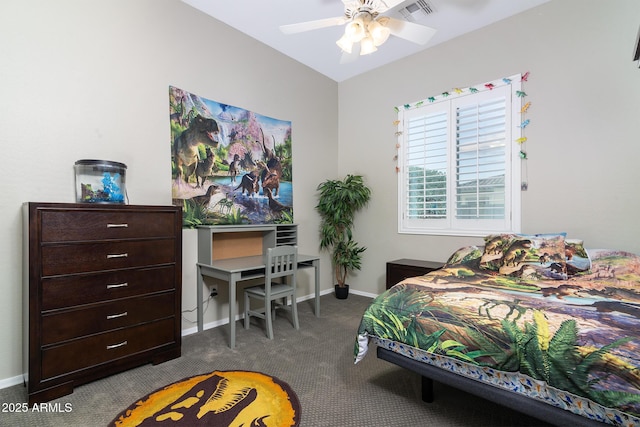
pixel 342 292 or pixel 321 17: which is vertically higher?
pixel 321 17

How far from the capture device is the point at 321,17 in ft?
10.5

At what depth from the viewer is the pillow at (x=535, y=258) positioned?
2.33 m

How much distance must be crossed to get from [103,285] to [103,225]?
1.39 feet

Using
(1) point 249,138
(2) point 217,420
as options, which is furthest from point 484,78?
(2) point 217,420

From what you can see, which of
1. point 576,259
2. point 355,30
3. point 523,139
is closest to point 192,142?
point 355,30

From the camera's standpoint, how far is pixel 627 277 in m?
2.18

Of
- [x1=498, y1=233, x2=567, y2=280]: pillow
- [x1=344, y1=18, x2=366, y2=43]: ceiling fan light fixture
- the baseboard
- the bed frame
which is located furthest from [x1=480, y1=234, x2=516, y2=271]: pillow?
the baseboard

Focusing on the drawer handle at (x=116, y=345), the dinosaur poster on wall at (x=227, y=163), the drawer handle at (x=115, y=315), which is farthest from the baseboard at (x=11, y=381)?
the dinosaur poster on wall at (x=227, y=163)

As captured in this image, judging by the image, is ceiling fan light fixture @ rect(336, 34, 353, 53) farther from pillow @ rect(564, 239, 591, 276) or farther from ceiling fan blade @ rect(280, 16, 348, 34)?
pillow @ rect(564, 239, 591, 276)

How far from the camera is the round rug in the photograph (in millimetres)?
1713

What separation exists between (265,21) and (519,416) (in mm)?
4012

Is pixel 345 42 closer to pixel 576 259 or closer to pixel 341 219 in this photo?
pixel 341 219

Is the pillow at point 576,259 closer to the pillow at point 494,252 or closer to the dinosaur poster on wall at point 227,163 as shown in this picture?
the pillow at point 494,252

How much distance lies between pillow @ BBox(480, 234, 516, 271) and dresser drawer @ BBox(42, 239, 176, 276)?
2658mm
